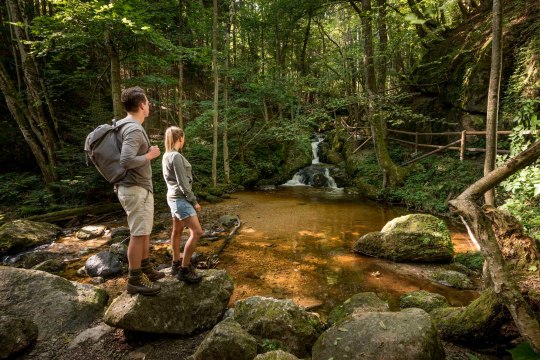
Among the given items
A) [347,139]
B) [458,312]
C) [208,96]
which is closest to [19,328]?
[458,312]

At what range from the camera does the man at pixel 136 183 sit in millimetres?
2986

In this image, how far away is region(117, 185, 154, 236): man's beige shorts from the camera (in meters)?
3.06

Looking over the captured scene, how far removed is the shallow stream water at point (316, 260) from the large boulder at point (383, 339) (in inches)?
72.8

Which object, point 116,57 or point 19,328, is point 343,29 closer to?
point 116,57

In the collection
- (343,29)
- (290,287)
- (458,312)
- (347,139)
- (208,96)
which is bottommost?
(290,287)

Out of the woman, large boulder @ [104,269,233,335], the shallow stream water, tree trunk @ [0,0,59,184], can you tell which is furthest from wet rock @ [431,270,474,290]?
tree trunk @ [0,0,59,184]

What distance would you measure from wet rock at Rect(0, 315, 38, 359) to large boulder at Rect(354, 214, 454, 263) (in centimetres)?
595

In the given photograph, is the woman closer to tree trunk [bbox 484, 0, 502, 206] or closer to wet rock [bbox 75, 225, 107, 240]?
tree trunk [bbox 484, 0, 502, 206]

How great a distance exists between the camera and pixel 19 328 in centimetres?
314

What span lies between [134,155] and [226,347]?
2.06 meters

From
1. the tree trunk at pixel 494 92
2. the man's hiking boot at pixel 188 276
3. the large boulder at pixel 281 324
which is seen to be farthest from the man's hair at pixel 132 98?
the tree trunk at pixel 494 92

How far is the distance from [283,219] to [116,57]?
23.4 ft

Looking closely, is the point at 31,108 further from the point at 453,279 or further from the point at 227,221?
the point at 453,279

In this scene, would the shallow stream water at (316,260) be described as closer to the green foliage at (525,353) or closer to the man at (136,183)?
the man at (136,183)
